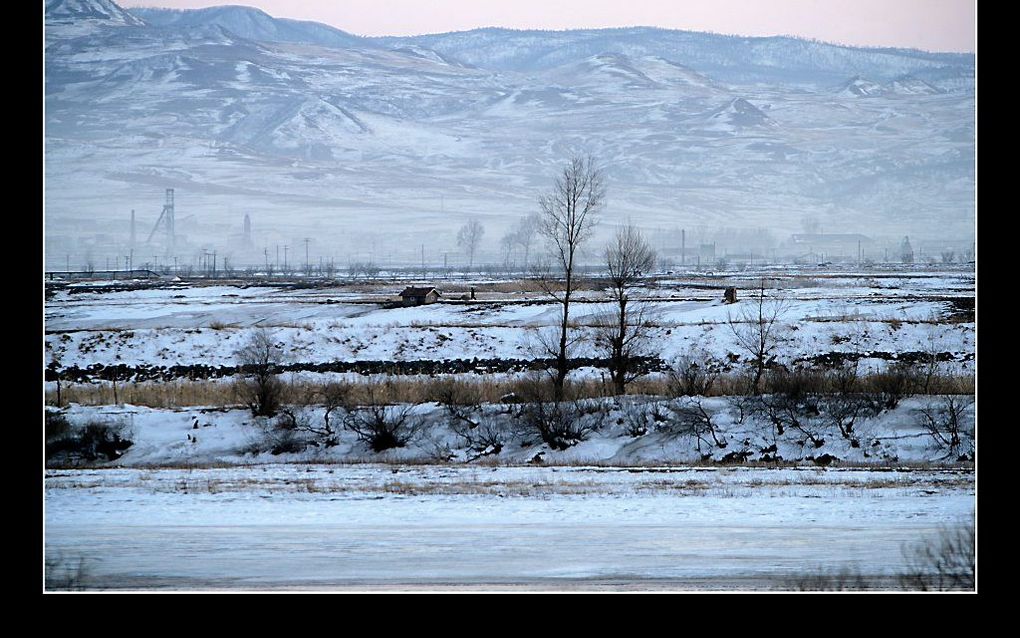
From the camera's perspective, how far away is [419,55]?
20.8m

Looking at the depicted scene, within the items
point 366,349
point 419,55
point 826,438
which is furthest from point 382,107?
point 826,438

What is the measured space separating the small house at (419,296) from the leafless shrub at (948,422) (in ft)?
44.3

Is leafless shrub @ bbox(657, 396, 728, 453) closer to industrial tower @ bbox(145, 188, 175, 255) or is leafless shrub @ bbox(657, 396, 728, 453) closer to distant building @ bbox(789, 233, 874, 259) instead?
distant building @ bbox(789, 233, 874, 259)

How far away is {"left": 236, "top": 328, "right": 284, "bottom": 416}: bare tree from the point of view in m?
12.9

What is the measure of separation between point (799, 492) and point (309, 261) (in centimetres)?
2327

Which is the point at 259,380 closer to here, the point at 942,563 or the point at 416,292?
the point at 942,563

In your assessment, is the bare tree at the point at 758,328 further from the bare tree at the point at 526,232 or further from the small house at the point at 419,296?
the small house at the point at 419,296

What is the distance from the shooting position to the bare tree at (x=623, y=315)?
14805mm

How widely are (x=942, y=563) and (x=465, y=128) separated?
21.6 m

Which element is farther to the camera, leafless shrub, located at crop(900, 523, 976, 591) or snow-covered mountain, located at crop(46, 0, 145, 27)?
snow-covered mountain, located at crop(46, 0, 145, 27)

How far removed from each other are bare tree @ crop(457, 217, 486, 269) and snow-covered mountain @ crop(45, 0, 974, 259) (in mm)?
499

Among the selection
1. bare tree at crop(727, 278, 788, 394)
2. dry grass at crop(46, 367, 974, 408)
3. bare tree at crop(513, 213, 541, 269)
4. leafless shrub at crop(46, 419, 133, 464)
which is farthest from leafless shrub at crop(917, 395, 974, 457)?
leafless shrub at crop(46, 419, 133, 464)

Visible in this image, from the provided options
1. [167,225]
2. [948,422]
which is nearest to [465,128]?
[167,225]
